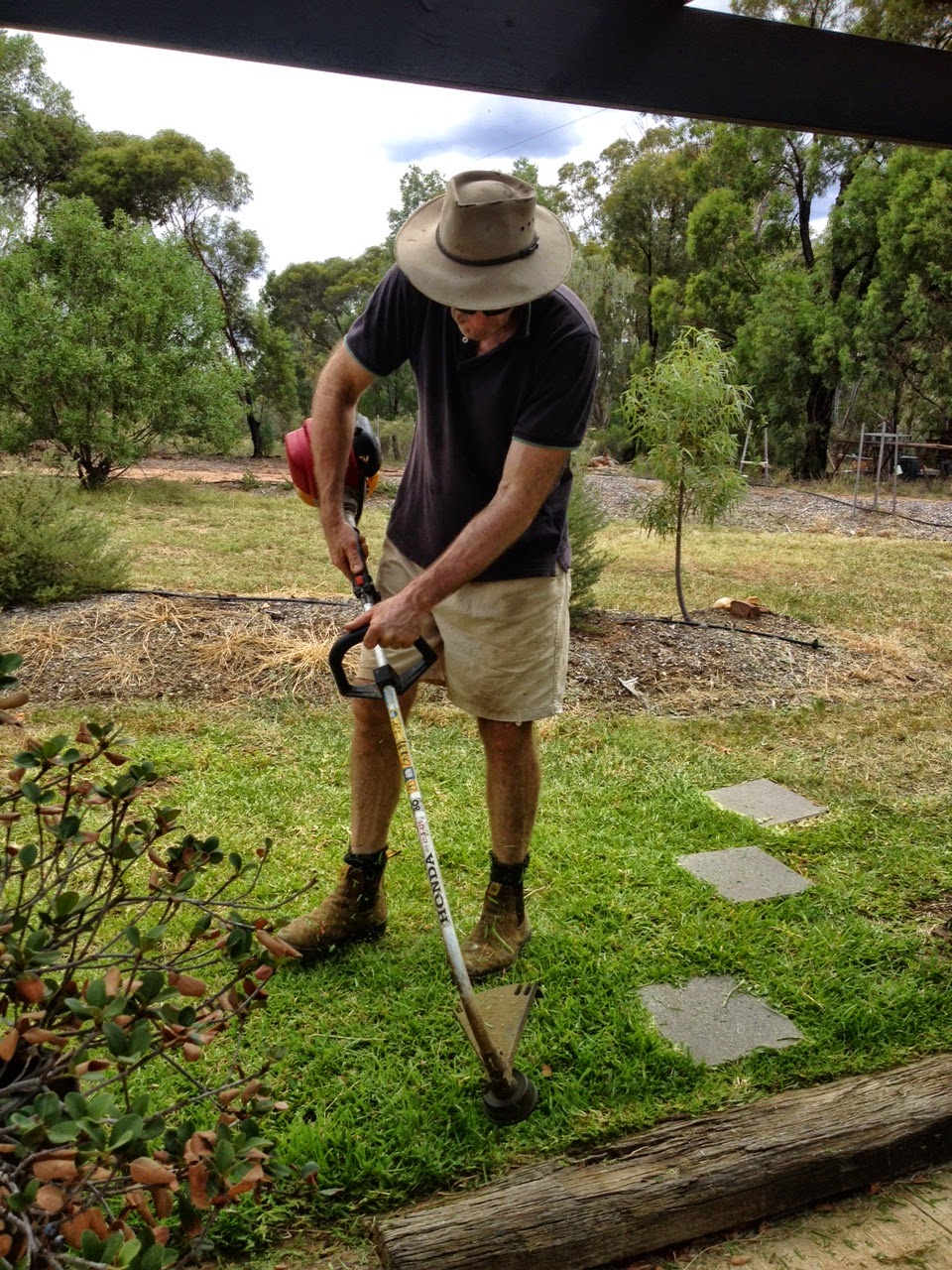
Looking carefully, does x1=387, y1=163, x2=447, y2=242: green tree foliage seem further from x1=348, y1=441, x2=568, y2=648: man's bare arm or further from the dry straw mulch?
x1=348, y1=441, x2=568, y2=648: man's bare arm

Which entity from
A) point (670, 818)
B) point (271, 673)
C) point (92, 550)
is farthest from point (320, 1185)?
point (92, 550)

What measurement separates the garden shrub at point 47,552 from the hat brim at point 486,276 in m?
3.98

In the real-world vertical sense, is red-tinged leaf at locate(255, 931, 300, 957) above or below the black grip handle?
below

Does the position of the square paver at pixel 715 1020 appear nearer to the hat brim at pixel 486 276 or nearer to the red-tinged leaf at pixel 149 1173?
the red-tinged leaf at pixel 149 1173

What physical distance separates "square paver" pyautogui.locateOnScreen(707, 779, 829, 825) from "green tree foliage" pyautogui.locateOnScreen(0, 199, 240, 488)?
9.27 m

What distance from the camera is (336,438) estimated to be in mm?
2400

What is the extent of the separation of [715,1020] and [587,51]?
7.35 feet

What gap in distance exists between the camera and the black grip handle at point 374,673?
85.4 inches

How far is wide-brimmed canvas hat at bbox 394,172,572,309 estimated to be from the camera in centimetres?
198

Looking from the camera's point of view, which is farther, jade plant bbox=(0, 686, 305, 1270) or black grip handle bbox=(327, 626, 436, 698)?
black grip handle bbox=(327, 626, 436, 698)

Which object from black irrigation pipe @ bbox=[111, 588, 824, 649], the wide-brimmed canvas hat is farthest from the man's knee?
black irrigation pipe @ bbox=[111, 588, 824, 649]

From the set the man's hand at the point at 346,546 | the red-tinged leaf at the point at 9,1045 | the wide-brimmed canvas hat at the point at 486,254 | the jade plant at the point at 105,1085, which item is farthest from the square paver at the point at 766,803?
the red-tinged leaf at the point at 9,1045

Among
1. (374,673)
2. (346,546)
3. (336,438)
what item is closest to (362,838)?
(374,673)

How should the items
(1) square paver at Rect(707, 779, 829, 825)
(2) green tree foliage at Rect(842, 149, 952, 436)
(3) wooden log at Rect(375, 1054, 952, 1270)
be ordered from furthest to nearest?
→ (2) green tree foliage at Rect(842, 149, 952, 436) < (1) square paver at Rect(707, 779, 829, 825) < (3) wooden log at Rect(375, 1054, 952, 1270)
